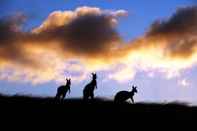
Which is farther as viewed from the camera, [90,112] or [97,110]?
[97,110]

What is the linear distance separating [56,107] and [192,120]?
7.85 meters

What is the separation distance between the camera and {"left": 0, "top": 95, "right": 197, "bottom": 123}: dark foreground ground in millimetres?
25703

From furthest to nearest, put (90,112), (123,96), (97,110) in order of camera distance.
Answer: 1. (123,96)
2. (97,110)
3. (90,112)

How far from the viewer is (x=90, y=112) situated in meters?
27.6

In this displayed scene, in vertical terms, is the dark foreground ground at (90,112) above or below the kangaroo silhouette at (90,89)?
below

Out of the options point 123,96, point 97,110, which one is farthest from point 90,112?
point 123,96

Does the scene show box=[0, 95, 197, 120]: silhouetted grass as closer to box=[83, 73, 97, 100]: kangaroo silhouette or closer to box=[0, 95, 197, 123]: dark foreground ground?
box=[0, 95, 197, 123]: dark foreground ground

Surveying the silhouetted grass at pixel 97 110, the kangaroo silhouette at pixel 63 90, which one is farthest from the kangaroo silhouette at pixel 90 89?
the silhouetted grass at pixel 97 110

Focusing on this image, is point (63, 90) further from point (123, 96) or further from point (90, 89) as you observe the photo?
point (123, 96)

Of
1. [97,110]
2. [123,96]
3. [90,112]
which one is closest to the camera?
[90,112]

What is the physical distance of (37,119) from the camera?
974 inches

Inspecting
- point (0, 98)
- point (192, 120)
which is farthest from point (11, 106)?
point (192, 120)

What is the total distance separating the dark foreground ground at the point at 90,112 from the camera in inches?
1012

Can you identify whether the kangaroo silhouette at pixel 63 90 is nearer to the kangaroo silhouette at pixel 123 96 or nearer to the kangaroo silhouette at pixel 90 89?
the kangaroo silhouette at pixel 90 89
